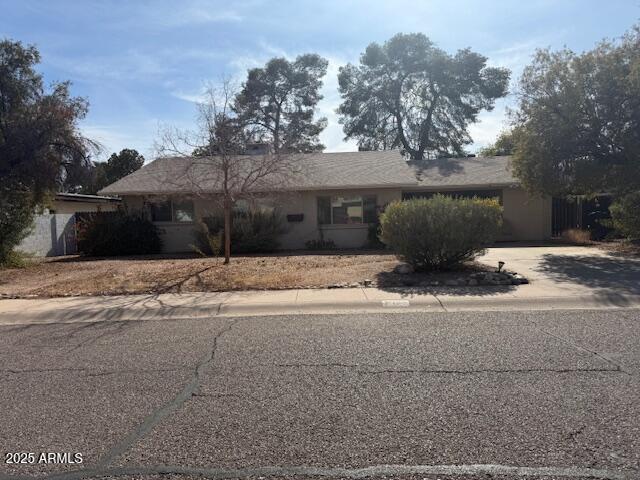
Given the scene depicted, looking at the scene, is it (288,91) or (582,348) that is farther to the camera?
(288,91)

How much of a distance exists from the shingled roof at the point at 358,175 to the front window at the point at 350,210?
74 cm

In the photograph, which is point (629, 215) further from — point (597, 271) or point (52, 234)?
point (52, 234)

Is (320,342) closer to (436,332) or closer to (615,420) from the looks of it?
(436,332)

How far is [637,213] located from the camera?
1609 centimetres

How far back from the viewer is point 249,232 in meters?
18.4

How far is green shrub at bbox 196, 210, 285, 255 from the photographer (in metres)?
18.4

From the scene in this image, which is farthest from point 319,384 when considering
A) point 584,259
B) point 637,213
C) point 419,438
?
point 637,213

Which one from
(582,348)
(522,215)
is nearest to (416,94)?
(522,215)

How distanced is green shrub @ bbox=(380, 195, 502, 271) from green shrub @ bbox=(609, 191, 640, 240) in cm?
741

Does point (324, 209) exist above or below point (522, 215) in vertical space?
above

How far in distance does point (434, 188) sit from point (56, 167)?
13.8 metres

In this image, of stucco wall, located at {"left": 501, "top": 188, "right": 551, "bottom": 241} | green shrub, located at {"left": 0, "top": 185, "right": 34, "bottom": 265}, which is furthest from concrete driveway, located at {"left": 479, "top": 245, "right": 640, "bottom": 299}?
green shrub, located at {"left": 0, "top": 185, "right": 34, "bottom": 265}

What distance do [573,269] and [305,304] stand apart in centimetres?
706

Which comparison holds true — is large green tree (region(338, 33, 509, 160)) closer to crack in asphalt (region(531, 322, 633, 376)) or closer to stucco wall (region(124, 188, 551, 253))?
stucco wall (region(124, 188, 551, 253))
